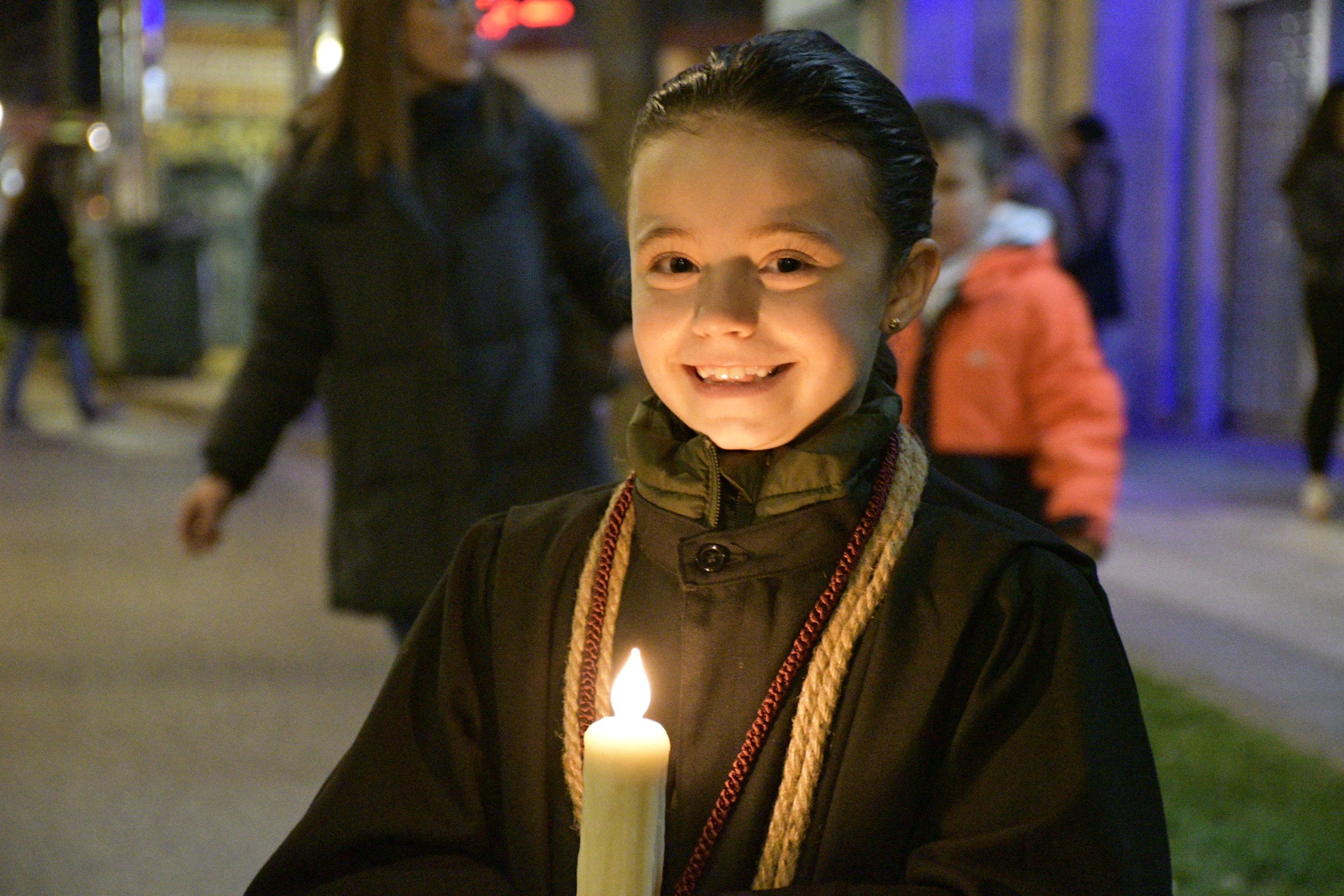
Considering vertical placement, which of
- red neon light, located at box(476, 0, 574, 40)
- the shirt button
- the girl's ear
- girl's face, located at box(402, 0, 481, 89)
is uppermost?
red neon light, located at box(476, 0, 574, 40)

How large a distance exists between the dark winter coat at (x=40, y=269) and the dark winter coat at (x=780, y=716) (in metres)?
12.9

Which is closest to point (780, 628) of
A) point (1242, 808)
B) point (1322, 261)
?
point (1242, 808)

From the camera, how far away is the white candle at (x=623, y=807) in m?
1.13

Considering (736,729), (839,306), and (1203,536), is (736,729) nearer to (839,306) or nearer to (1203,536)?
(839,306)

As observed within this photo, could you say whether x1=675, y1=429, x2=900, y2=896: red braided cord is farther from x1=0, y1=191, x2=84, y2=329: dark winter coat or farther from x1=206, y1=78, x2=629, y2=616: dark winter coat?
x1=0, y1=191, x2=84, y2=329: dark winter coat

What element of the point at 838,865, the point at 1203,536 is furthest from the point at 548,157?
the point at 1203,536

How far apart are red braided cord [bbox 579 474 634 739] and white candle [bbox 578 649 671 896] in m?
0.33

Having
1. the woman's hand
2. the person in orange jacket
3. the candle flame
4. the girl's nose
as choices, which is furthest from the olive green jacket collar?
the person in orange jacket

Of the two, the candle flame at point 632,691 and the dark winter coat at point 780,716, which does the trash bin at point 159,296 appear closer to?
the dark winter coat at point 780,716

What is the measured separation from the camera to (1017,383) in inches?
146

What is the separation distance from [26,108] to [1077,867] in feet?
37.8

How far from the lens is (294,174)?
128 inches

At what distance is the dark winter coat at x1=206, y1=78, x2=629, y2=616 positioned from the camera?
319 cm

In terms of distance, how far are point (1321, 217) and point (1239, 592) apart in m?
2.18
